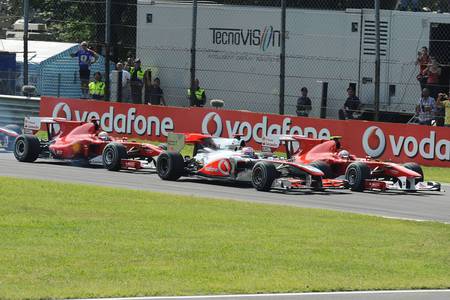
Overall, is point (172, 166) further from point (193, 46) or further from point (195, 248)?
point (195, 248)

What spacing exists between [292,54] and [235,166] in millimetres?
11042

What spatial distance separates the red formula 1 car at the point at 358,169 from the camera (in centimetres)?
2117

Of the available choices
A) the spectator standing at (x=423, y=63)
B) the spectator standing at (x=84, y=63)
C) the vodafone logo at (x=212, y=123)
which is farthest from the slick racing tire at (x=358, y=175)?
the spectator standing at (x=84, y=63)

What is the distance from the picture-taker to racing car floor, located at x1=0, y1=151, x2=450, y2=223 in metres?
18.6

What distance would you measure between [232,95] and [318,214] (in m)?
15.3

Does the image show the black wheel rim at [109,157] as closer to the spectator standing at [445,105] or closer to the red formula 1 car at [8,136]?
the red formula 1 car at [8,136]

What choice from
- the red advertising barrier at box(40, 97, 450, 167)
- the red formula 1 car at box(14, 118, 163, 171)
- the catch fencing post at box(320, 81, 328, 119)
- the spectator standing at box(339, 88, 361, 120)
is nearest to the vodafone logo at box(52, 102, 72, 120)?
the red advertising barrier at box(40, 97, 450, 167)

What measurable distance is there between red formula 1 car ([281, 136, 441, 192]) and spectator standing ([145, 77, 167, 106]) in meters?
10.3

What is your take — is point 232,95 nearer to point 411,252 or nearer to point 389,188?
point 389,188

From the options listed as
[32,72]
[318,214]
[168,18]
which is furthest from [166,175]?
[32,72]

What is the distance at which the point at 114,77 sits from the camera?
106 ft

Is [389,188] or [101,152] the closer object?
[389,188]

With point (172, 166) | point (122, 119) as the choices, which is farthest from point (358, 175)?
point (122, 119)

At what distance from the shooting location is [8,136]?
26.9 meters
